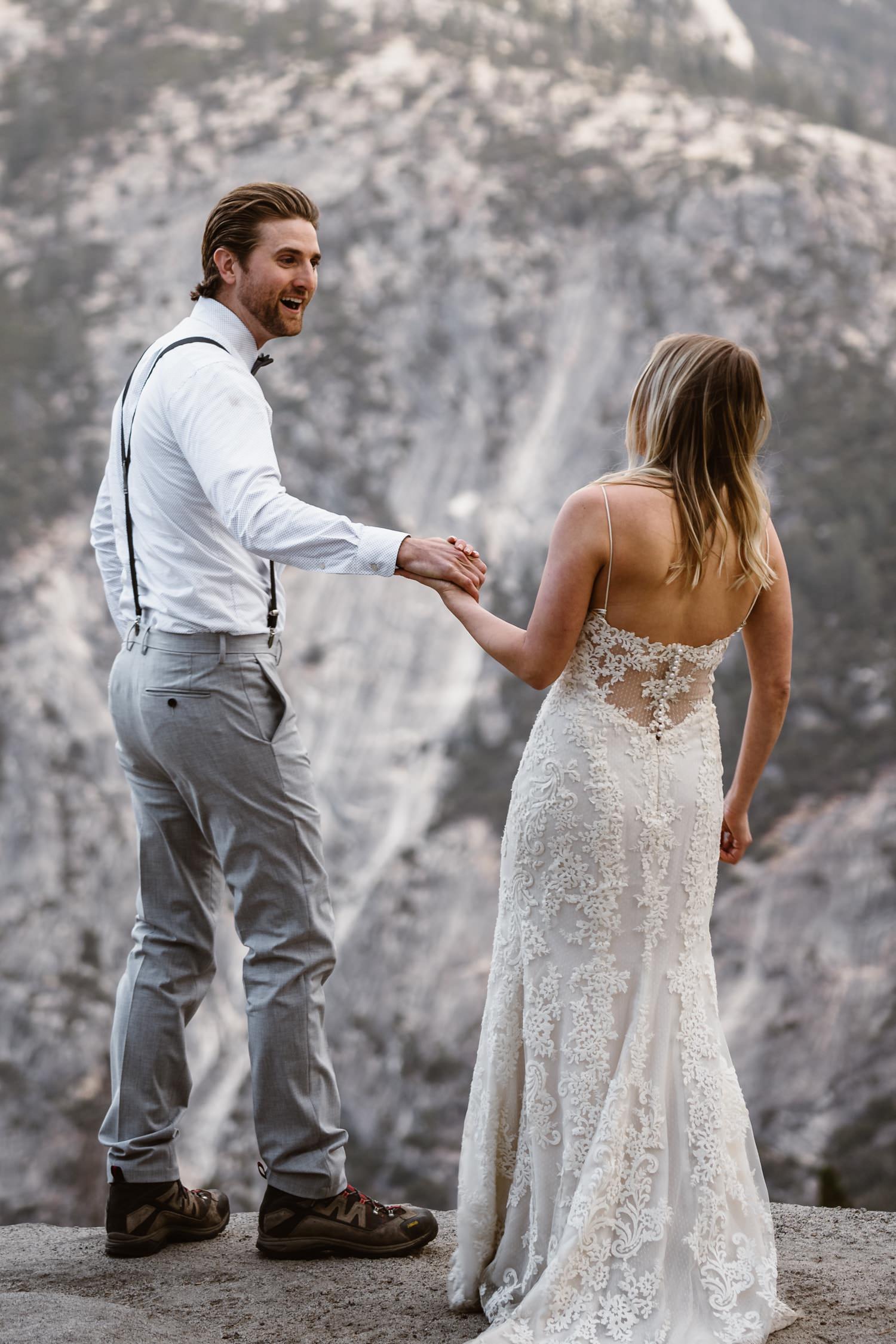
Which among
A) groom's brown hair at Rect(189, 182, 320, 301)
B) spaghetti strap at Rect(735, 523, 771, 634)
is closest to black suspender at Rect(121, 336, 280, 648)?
groom's brown hair at Rect(189, 182, 320, 301)

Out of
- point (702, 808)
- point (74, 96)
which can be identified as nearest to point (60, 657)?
point (74, 96)

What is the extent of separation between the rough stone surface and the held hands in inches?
40.8

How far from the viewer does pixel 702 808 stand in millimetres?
2570

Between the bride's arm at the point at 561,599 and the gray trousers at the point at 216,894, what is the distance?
694 millimetres

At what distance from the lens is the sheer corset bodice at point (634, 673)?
2.49m

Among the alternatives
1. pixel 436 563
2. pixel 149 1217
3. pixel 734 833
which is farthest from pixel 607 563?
pixel 149 1217

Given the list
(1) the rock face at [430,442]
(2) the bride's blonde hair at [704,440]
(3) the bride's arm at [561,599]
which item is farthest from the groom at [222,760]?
(1) the rock face at [430,442]

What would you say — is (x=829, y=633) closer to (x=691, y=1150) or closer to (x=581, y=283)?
(x=581, y=283)

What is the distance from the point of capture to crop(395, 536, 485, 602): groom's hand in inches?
102

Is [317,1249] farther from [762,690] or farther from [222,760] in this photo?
[762,690]

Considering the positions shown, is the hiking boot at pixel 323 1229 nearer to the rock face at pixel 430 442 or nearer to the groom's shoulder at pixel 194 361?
the groom's shoulder at pixel 194 361

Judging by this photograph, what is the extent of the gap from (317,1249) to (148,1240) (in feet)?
1.48

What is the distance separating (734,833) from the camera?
3.00m

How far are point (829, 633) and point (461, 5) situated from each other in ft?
66.5
